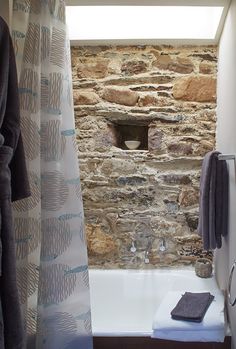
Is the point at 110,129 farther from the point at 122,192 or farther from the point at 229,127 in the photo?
the point at 229,127

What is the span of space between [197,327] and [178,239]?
101cm

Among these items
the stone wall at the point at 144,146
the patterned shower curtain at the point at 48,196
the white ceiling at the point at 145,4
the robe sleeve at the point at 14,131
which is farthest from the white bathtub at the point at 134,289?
the white ceiling at the point at 145,4

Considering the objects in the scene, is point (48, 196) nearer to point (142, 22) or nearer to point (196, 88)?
point (142, 22)

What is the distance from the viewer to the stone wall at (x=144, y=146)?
106 inches

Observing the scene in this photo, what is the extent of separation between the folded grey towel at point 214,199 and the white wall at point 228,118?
89mm

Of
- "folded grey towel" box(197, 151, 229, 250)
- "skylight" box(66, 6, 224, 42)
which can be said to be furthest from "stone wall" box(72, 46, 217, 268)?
"folded grey towel" box(197, 151, 229, 250)

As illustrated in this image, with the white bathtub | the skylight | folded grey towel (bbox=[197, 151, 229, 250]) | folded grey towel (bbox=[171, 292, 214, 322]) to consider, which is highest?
the skylight

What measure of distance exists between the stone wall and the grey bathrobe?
1591 mm

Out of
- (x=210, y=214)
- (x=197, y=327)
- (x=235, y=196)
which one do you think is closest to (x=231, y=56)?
(x=235, y=196)

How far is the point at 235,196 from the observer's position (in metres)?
1.88

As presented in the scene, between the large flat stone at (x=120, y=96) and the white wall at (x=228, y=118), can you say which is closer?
the white wall at (x=228, y=118)

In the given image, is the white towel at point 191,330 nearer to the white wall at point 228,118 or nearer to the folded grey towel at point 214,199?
the white wall at point 228,118

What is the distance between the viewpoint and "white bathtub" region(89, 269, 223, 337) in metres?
2.49

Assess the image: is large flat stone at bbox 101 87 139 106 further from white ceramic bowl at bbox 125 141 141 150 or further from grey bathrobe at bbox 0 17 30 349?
grey bathrobe at bbox 0 17 30 349
